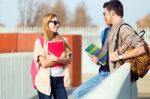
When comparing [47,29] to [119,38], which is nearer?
[119,38]

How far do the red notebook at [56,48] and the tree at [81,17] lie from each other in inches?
3715

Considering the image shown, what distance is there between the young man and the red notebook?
2751mm

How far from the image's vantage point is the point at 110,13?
735 cm

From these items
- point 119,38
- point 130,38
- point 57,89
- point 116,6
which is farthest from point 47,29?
point 130,38

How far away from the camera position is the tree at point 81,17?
106062 millimetres

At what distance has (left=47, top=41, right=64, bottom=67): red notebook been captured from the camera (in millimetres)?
10078

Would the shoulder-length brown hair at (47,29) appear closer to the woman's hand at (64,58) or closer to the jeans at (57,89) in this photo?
the woman's hand at (64,58)

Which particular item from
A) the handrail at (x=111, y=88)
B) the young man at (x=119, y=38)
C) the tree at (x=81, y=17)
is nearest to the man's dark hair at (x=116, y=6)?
the young man at (x=119, y=38)

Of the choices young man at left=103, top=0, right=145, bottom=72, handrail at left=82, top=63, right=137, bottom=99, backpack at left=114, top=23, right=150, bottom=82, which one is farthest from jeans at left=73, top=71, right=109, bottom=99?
handrail at left=82, top=63, right=137, bottom=99

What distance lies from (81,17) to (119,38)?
102 metres

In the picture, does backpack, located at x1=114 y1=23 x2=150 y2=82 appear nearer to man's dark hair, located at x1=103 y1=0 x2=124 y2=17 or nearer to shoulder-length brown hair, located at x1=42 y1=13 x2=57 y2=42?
man's dark hair, located at x1=103 y1=0 x2=124 y2=17

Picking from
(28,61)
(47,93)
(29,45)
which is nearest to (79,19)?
(29,45)

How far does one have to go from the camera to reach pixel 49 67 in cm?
995

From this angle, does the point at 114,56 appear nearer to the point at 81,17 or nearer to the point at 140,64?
the point at 140,64
